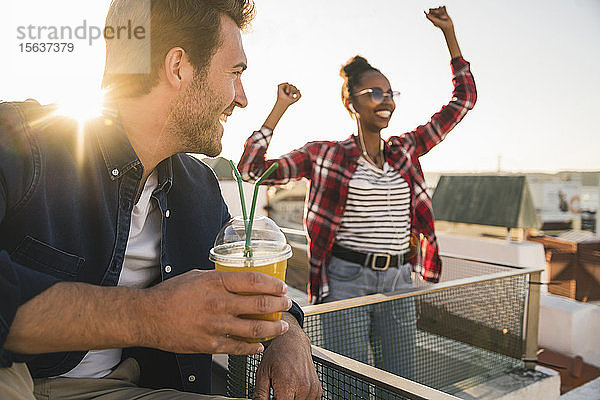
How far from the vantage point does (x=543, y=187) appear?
48.8 meters

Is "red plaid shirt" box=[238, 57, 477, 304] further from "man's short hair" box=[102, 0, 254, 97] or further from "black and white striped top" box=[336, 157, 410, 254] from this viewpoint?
"man's short hair" box=[102, 0, 254, 97]

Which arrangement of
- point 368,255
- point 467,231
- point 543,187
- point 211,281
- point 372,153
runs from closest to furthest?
point 211,281 → point 368,255 → point 372,153 → point 467,231 → point 543,187

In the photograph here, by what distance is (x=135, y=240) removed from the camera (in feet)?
4.79

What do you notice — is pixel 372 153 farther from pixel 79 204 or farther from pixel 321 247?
pixel 79 204

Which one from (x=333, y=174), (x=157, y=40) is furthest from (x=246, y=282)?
(x=333, y=174)

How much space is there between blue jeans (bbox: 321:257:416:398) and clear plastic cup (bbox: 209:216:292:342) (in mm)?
1446

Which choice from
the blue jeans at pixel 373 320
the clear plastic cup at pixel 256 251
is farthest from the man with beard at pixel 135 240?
the blue jeans at pixel 373 320

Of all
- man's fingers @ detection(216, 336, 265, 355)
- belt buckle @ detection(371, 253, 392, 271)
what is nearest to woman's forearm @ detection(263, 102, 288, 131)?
belt buckle @ detection(371, 253, 392, 271)

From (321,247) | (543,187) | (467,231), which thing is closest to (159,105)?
(321,247)

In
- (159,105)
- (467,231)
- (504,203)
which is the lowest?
(467,231)

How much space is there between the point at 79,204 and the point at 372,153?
207cm

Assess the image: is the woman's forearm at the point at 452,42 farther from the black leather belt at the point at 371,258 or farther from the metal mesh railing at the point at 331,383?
the metal mesh railing at the point at 331,383

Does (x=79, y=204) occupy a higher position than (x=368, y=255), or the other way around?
(x=79, y=204)

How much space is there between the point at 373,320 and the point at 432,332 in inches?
83.5
